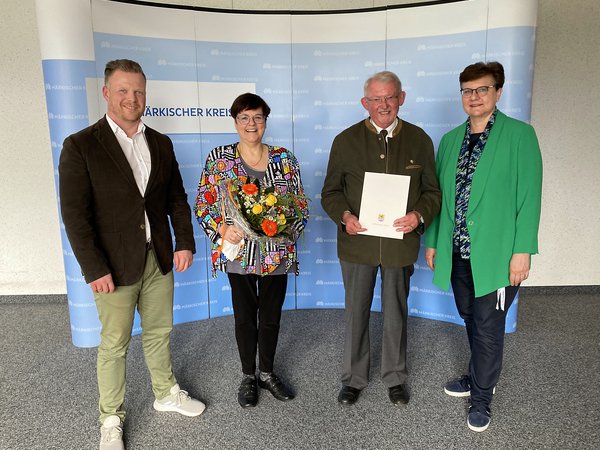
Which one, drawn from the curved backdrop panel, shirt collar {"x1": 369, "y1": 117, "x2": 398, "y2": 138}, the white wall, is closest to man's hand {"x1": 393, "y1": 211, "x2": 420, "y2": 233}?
shirt collar {"x1": 369, "y1": 117, "x2": 398, "y2": 138}

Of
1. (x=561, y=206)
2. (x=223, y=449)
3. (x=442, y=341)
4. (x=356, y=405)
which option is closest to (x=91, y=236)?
(x=223, y=449)

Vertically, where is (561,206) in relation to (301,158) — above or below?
below

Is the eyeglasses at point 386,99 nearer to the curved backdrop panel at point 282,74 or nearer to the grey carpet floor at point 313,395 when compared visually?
the curved backdrop panel at point 282,74

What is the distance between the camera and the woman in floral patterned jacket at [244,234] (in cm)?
233

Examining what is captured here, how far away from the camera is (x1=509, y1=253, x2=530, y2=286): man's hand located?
2145mm

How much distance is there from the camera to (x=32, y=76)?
400cm

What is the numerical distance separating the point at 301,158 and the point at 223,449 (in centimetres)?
241

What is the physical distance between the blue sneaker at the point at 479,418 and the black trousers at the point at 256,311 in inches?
46.2

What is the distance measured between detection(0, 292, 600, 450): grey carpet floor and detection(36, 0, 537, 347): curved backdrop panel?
14.2 inches

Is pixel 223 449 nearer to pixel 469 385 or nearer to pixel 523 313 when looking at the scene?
pixel 469 385

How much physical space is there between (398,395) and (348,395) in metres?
0.30

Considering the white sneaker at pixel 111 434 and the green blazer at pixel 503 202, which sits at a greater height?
the green blazer at pixel 503 202

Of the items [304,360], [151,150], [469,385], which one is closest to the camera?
[151,150]

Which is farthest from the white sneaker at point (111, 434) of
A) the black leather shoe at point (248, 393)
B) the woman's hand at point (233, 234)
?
the woman's hand at point (233, 234)
